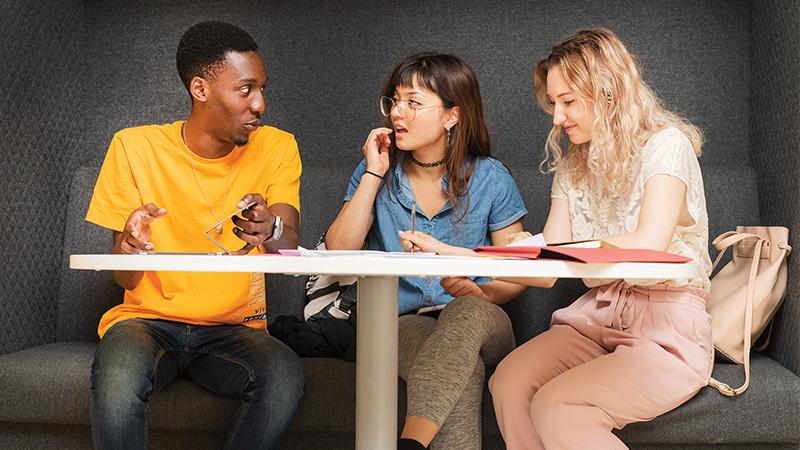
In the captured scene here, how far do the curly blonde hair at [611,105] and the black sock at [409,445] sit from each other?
0.70 m

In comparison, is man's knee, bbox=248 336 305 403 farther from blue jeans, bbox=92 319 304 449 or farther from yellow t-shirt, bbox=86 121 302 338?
yellow t-shirt, bbox=86 121 302 338

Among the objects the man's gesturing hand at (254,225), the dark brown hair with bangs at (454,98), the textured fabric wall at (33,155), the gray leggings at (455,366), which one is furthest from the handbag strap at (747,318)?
the textured fabric wall at (33,155)

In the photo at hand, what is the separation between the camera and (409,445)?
143 cm

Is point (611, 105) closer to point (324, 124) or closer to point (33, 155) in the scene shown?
point (324, 124)

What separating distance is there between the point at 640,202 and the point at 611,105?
21 cm

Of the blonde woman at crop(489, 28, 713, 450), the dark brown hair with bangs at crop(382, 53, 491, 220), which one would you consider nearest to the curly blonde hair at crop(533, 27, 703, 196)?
the blonde woman at crop(489, 28, 713, 450)

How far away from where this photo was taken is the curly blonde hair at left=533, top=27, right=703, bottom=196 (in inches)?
70.7

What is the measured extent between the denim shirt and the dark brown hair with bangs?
0.02 m

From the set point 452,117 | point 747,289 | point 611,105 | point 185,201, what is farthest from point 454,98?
point 747,289

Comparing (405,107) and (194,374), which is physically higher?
(405,107)

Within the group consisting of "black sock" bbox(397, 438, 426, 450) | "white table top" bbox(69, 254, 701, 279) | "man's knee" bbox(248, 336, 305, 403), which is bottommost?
"black sock" bbox(397, 438, 426, 450)

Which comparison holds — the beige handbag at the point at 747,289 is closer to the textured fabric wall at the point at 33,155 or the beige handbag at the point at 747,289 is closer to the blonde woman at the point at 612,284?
the blonde woman at the point at 612,284

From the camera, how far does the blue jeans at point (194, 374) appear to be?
155 centimetres

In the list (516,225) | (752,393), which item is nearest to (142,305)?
(516,225)
